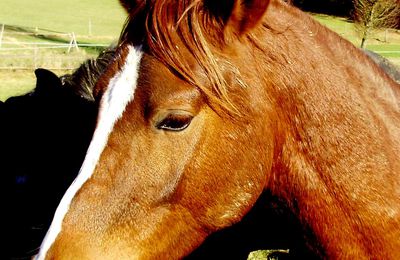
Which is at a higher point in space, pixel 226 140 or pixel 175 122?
pixel 175 122

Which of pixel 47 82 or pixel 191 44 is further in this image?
pixel 47 82

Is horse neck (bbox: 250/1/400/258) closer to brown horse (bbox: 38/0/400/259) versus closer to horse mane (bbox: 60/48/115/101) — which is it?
brown horse (bbox: 38/0/400/259)

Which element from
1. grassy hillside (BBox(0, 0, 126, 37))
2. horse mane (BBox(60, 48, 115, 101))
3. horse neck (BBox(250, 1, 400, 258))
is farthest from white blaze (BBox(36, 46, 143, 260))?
grassy hillside (BBox(0, 0, 126, 37))

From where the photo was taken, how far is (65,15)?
1768 inches

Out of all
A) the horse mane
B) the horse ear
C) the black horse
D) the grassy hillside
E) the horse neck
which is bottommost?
the grassy hillside

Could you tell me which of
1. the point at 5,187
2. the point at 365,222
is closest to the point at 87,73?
the point at 5,187

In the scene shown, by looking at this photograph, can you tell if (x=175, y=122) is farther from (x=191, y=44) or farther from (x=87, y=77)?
(x=87, y=77)

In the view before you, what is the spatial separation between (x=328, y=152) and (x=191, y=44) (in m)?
0.81

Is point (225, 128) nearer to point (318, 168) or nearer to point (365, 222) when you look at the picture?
point (318, 168)

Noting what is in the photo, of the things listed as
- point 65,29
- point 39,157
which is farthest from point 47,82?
point 65,29

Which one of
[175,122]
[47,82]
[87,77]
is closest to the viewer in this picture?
[175,122]

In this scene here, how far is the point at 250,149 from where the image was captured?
6.95ft

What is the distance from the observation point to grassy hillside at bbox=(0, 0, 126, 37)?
37.2 meters

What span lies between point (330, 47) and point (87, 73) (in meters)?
2.86
